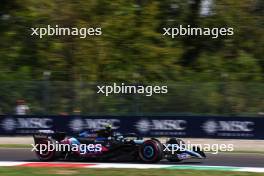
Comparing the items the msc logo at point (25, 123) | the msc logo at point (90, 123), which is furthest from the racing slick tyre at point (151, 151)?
the msc logo at point (25, 123)

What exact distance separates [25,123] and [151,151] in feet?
31.4

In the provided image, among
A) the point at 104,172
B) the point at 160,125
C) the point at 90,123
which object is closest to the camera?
the point at 104,172

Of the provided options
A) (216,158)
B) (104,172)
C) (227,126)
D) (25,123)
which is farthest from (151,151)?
(25,123)

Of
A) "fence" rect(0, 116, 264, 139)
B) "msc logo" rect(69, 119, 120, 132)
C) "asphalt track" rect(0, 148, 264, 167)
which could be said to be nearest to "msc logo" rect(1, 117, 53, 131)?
"fence" rect(0, 116, 264, 139)

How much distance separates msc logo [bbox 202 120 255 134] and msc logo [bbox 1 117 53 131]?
5226 mm

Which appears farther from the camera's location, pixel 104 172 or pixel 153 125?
pixel 153 125

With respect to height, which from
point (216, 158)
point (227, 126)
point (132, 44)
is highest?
point (132, 44)

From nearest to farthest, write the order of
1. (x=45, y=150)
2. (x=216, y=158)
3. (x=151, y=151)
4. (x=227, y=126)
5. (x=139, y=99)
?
(x=151, y=151)
(x=45, y=150)
(x=216, y=158)
(x=227, y=126)
(x=139, y=99)

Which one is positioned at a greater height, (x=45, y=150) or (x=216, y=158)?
(x=45, y=150)

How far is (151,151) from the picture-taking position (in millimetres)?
12648

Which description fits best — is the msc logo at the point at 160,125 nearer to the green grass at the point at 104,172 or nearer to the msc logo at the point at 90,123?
the msc logo at the point at 90,123

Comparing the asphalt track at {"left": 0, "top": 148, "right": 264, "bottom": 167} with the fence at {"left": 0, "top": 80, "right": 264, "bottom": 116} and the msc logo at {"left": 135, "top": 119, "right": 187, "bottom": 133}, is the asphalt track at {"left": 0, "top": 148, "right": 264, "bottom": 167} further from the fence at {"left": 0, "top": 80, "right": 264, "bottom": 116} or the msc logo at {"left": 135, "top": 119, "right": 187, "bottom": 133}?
the fence at {"left": 0, "top": 80, "right": 264, "bottom": 116}

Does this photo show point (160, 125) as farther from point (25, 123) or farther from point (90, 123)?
point (25, 123)

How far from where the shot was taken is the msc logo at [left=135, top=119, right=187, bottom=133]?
2050 cm
